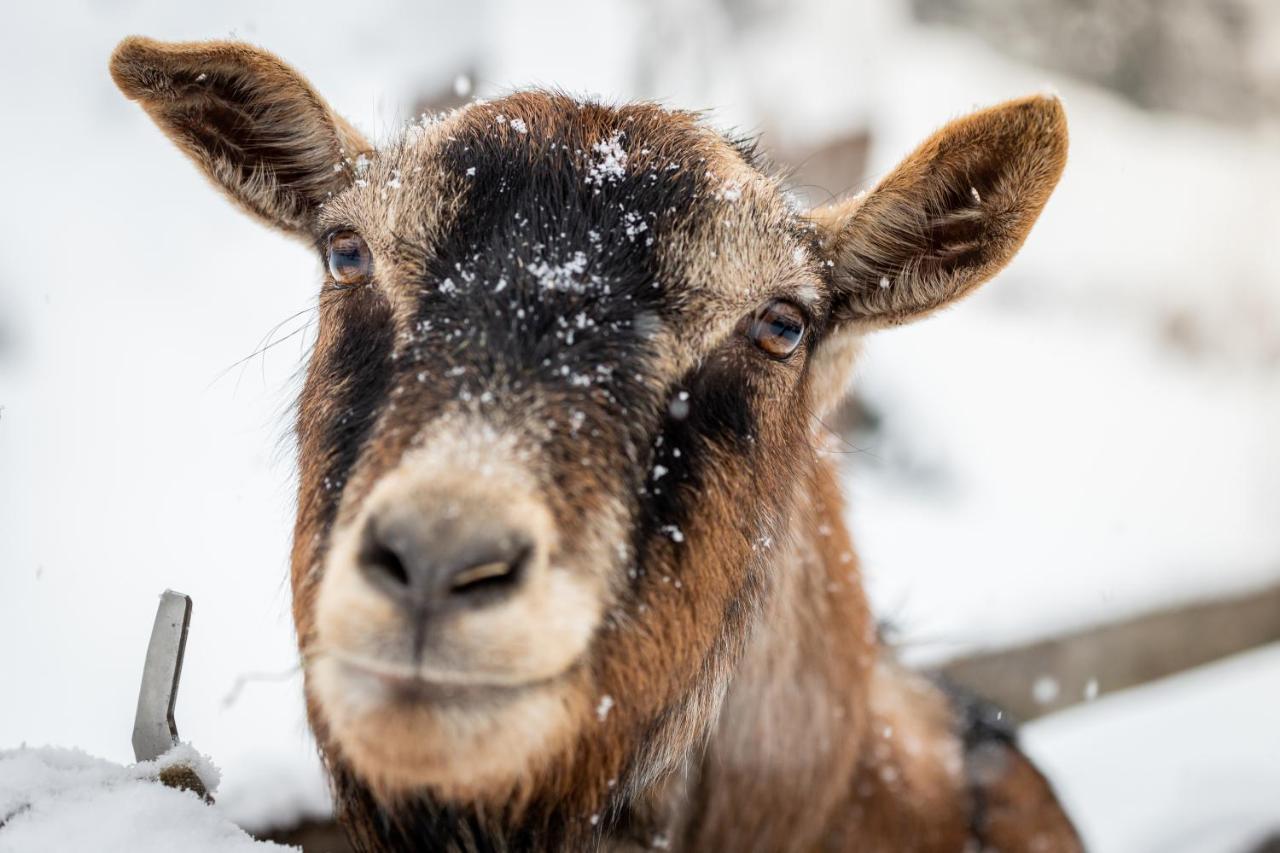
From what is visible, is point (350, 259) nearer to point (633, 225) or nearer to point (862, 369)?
point (633, 225)

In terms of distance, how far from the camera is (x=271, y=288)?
726 centimetres

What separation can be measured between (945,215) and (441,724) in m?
1.96

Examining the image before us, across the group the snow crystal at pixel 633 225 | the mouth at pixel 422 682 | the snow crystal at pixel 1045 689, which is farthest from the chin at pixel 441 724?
the snow crystal at pixel 1045 689

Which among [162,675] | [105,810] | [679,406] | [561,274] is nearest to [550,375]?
[561,274]

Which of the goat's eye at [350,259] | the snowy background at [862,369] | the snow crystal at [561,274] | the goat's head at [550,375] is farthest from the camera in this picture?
the snowy background at [862,369]

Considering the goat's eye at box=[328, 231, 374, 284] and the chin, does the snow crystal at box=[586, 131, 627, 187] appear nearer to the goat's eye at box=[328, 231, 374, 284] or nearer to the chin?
the goat's eye at box=[328, 231, 374, 284]

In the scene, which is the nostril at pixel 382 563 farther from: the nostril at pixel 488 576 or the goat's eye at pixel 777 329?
the goat's eye at pixel 777 329

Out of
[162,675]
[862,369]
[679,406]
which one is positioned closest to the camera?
[162,675]

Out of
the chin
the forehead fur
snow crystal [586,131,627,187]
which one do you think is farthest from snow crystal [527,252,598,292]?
the chin

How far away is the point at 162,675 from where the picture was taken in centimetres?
186

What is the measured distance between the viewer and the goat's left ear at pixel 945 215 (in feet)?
8.20

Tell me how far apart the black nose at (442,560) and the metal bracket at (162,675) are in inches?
18.0

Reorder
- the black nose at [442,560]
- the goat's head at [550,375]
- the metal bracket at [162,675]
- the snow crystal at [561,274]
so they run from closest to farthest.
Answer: the black nose at [442,560] < the goat's head at [550,375] < the metal bracket at [162,675] < the snow crystal at [561,274]

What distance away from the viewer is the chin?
1688mm
